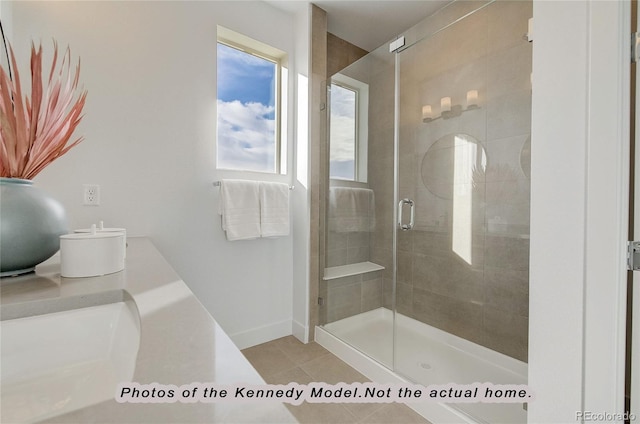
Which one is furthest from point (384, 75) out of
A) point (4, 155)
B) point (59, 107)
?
point (4, 155)

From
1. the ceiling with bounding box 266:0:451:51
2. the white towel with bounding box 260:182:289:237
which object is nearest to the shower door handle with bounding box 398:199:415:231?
the white towel with bounding box 260:182:289:237

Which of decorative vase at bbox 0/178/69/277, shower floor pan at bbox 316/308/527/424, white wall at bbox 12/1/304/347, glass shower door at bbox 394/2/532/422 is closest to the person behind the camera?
decorative vase at bbox 0/178/69/277

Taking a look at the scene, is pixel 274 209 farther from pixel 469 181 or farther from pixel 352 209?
pixel 469 181

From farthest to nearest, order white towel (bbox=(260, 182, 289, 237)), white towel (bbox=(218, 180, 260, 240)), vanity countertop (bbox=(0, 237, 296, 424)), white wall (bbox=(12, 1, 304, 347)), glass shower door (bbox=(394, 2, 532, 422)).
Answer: white towel (bbox=(260, 182, 289, 237))
white towel (bbox=(218, 180, 260, 240))
glass shower door (bbox=(394, 2, 532, 422))
white wall (bbox=(12, 1, 304, 347))
vanity countertop (bbox=(0, 237, 296, 424))

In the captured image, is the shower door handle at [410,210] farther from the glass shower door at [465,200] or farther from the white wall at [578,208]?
the white wall at [578,208]

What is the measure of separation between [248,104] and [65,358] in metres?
1.89

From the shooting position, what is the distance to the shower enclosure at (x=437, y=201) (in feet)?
5.66

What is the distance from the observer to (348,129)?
232 cm

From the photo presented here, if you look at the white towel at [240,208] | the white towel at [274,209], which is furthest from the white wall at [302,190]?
the white towel at [240,208]

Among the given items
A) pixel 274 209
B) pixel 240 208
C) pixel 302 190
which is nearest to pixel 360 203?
pixel 302 190

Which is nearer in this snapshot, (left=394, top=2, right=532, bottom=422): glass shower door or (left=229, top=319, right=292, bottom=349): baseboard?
(left=394, top=2, right=532, bottom=422): glass shower door

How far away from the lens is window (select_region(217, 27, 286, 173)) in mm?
1975

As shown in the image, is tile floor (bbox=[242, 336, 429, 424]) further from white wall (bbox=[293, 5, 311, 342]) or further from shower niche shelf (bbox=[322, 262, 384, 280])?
shower niche shelf (bbox=[322, 262, 384, 280])

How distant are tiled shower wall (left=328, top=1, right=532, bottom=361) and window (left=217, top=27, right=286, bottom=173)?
69 cm
